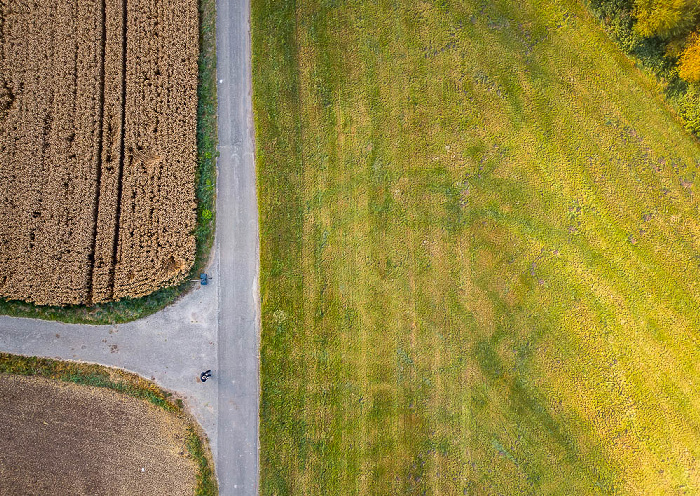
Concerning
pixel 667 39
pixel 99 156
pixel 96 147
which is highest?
pixel 667 39

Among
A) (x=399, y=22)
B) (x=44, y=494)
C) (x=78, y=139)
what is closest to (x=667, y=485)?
(x=399, y=22)

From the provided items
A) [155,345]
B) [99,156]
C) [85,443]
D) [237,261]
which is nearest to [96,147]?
[99,156]

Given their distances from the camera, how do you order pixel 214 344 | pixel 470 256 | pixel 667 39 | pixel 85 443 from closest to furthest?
pixel 85 443 → pixel 214 344 → pixel 667 39 → pixel 470 256

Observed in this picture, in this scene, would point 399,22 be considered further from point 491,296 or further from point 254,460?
point 254,460

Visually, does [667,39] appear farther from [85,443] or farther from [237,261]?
[85,443]

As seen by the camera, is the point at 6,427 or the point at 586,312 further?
the point at 586,312
